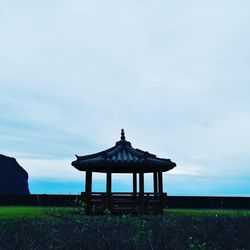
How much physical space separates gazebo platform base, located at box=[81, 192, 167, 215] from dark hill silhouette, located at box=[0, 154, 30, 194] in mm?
37084

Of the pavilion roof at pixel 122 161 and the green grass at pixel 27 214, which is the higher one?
the pavilion roof at pixel 122 161

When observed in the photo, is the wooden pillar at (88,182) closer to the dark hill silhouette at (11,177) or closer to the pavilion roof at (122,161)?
the pavilion roof at (122,161)

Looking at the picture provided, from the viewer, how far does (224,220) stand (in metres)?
13.7

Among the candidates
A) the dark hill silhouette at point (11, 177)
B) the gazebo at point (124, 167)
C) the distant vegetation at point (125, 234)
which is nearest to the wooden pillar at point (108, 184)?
the gazebo at point (124, 167)

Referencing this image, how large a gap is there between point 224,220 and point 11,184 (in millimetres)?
45975

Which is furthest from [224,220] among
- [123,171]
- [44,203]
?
[44,203]

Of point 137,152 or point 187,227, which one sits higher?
point 137,152

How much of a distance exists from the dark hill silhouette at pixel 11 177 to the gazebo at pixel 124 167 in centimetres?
3707

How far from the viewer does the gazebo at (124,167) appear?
1825 cm

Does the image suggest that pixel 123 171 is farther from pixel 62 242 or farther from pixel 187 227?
pixel 62 242

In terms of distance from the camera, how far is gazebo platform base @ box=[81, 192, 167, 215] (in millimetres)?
18673

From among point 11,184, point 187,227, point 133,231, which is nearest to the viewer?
point 133,231

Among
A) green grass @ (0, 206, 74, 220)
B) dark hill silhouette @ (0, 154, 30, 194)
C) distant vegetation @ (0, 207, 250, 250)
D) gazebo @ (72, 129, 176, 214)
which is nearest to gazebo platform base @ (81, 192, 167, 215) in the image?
gazebo @ (72, 129, 176, 214)

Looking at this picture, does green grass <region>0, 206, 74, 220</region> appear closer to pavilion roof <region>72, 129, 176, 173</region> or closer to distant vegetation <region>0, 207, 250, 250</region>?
distant vegetation <region>0, 207, 250, 250</region>
